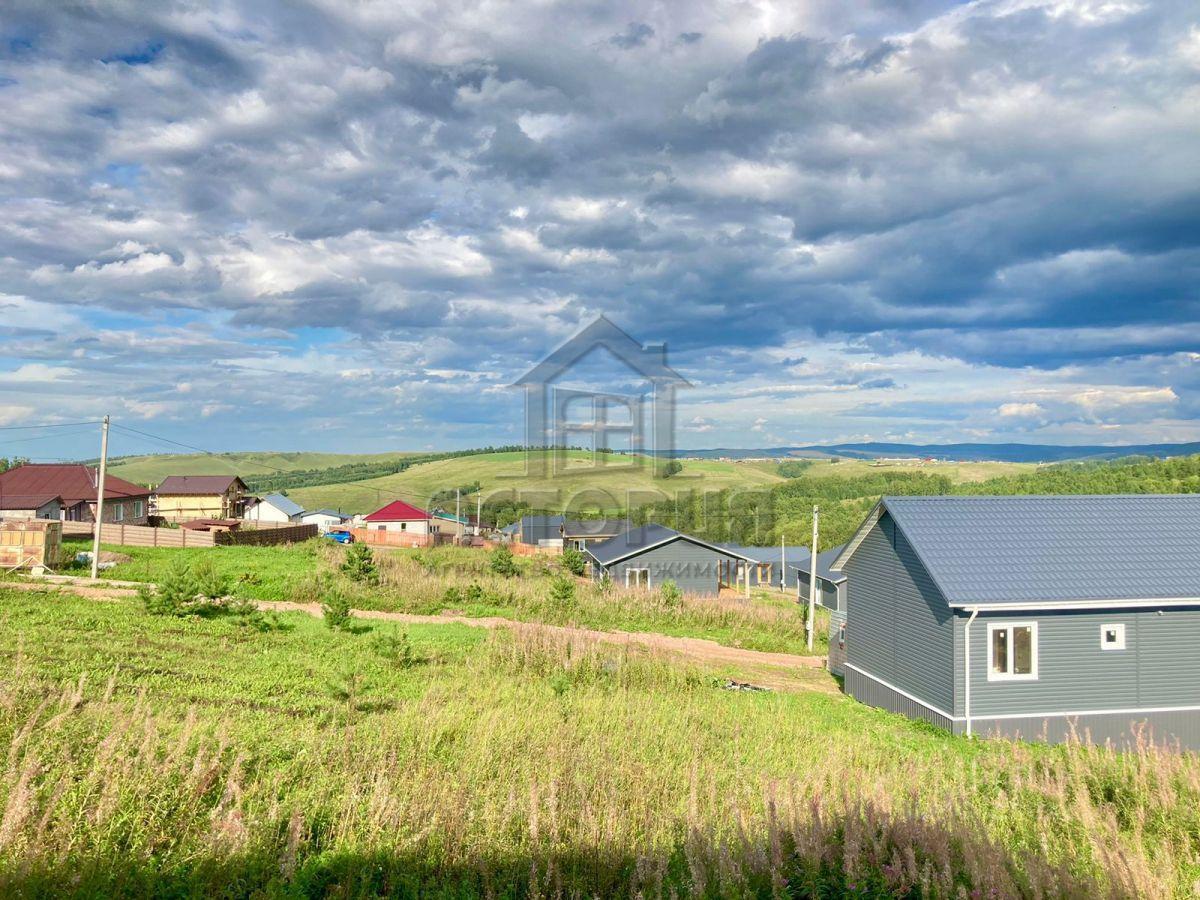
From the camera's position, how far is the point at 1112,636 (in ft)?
49.1

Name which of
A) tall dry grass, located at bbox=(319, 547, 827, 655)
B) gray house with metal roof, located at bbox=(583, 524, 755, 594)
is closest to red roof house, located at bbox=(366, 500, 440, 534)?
gray house with metal roof, located at bbox=(583, 524, 755, 594)

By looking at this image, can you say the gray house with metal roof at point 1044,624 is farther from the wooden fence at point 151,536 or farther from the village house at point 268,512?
the village house at point 268,512

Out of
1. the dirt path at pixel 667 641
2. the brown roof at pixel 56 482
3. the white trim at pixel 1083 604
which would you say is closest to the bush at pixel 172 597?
the dirt path at pixel 667 641

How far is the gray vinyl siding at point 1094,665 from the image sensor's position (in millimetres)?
14469

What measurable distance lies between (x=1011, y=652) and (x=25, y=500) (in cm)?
5876

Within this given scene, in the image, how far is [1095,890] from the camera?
15.2ft

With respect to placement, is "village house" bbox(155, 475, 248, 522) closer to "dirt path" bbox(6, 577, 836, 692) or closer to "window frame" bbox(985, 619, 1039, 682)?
"dirt path" bbox(6, 577, 836, 692)

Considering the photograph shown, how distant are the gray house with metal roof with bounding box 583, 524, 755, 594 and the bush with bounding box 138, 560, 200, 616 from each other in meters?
24.3

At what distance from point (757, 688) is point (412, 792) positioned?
506 inches

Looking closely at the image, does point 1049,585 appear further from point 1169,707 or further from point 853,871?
point 853,871

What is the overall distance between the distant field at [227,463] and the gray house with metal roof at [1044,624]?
13710 cm

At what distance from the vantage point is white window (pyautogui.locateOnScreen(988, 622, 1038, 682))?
1455 centimetres

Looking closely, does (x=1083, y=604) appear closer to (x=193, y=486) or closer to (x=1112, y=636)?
(x=1112, y=636)

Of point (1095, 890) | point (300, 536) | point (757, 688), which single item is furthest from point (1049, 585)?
point (300, 536)
